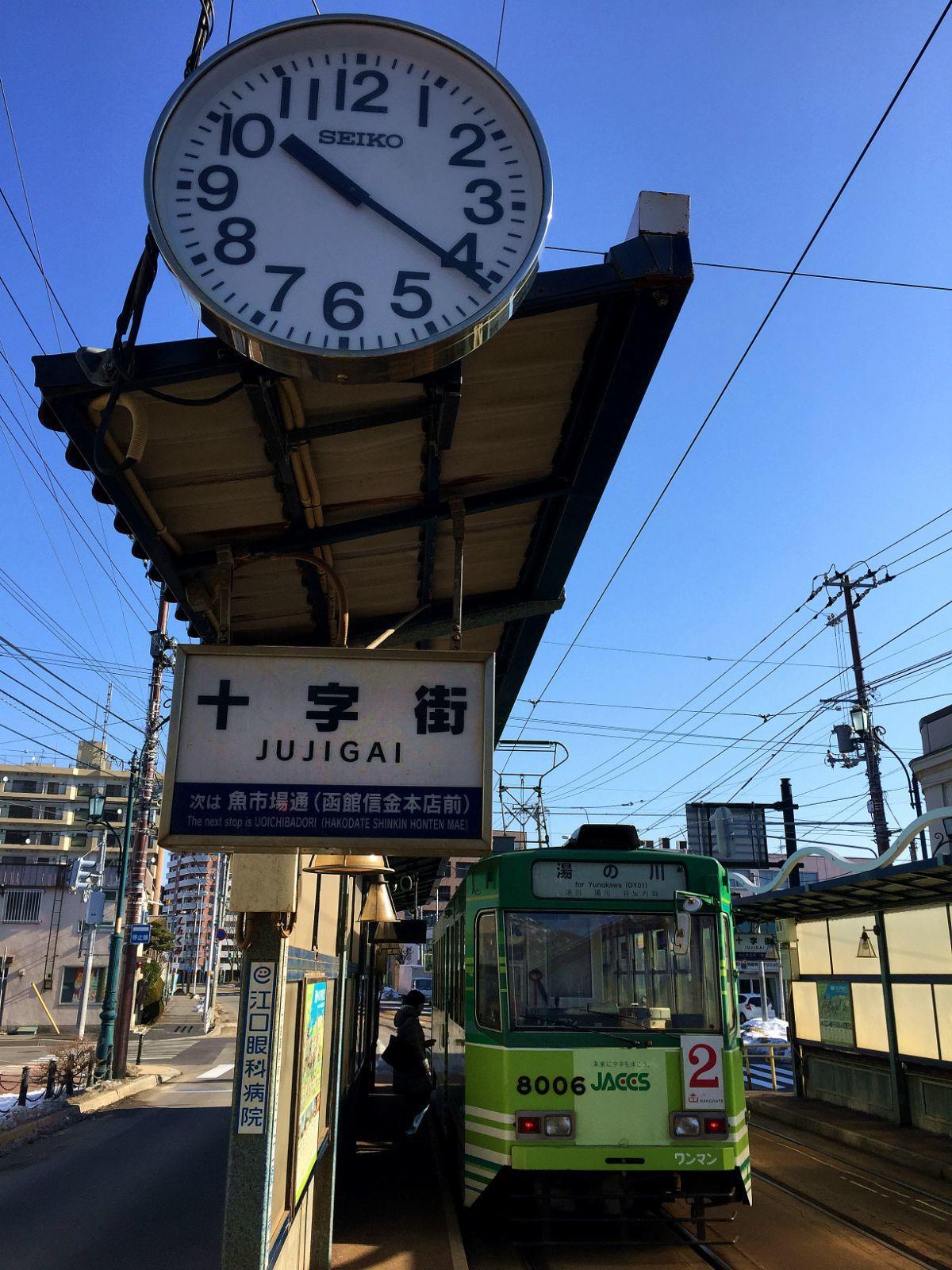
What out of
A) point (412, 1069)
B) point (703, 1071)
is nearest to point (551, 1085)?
point (703, 1071)

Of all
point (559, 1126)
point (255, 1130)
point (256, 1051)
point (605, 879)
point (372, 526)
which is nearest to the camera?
point (255, 1130)

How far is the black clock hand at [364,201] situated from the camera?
3650 millimetres

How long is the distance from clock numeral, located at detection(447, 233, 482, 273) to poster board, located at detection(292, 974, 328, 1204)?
380 centimetres

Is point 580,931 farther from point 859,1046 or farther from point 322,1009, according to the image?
point 859,1046

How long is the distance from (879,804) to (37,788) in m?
63.4

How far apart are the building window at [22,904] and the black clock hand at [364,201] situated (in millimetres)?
45037

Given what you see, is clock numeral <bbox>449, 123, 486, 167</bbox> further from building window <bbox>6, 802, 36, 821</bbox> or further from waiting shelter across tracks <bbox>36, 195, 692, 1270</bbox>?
building window <bbox>6, 802, 36, 821</bbox>

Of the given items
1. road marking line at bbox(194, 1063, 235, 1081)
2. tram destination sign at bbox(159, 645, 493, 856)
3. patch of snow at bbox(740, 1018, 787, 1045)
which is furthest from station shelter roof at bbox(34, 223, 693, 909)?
patch of snow at bbox(740, 1018, 787, 1045)

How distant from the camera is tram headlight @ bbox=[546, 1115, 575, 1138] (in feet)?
24.2

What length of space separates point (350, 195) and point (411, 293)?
0.46m

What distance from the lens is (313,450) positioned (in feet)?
15.1

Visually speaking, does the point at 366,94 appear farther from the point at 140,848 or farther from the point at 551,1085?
the point at 140,848

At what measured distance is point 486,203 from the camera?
3.77 meters

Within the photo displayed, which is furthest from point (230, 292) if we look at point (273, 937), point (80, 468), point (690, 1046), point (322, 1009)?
point (690, 1046)
